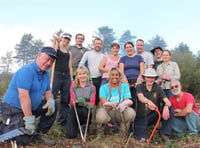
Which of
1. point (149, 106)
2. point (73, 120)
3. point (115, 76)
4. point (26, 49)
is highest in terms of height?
point (26, 49)

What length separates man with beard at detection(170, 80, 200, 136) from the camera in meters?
3.84

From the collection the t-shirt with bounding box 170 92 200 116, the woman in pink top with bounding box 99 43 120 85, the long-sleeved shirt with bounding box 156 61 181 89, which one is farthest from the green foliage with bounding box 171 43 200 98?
the woman in pink top with bounding box 99 43 120 85

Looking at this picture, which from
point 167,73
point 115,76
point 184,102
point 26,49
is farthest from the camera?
point 26,49

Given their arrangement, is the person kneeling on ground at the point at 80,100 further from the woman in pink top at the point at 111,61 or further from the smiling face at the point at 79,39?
the smiling face at the point at 79,39

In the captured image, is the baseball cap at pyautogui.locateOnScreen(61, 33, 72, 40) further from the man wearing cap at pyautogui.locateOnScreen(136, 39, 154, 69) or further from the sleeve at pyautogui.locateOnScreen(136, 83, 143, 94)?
the sleeve at pyautogui.locateOnScreen(136, 83, 143, 94)

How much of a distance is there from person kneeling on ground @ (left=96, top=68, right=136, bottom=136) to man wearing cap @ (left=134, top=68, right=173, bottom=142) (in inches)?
10.7

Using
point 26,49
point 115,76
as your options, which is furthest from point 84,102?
point 26,49

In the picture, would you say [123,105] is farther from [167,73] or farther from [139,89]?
[167,73]

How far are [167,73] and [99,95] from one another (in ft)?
6.06

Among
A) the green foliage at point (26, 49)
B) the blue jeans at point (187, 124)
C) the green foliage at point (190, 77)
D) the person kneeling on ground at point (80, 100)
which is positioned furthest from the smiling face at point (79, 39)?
the green foliage at point (26, 49)

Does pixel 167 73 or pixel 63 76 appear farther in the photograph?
pixel 167 73

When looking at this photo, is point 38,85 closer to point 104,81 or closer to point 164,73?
point 104,81

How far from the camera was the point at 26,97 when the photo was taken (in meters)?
2.84

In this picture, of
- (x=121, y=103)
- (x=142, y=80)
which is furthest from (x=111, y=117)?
(x=142, y=80)
